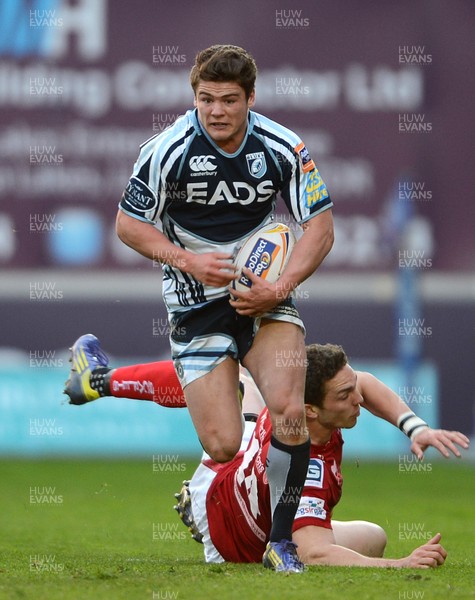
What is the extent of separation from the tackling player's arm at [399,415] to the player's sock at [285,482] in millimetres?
536

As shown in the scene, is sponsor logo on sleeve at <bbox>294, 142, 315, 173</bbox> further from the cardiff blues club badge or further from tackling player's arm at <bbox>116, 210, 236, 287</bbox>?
tackling player's arm at <bbox>116, 210, 236, 287</bbox>

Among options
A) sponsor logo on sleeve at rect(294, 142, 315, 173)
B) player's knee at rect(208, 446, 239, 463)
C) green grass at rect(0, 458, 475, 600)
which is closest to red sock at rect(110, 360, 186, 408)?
green grass at rect(0, 458, 475, 600)

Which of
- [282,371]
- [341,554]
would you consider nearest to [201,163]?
[282,371]

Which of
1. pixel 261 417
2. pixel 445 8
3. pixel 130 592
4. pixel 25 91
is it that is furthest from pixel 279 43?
pixel 130 592

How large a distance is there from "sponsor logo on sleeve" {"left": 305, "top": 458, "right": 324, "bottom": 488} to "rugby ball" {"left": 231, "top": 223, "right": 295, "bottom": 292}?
0.95 meters

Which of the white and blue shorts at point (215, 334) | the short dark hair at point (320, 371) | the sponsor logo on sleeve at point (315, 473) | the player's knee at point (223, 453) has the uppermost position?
the white and blue shorts at point (215, 334)

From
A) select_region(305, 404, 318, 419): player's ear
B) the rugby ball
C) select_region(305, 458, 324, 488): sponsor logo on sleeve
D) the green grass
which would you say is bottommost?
the green grass

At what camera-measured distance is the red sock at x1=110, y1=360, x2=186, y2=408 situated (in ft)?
23.2

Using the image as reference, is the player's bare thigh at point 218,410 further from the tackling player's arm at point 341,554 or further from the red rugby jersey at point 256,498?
the tackling player's arm at point 341,554

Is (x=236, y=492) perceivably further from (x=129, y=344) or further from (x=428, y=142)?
(x=428, y=142)

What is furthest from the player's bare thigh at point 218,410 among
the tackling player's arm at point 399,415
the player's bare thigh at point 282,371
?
the tackling player's arm at point 399,415

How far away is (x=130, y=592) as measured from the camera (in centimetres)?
481

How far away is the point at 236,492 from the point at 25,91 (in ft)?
28.6

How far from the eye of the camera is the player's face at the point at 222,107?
5.81 metres
